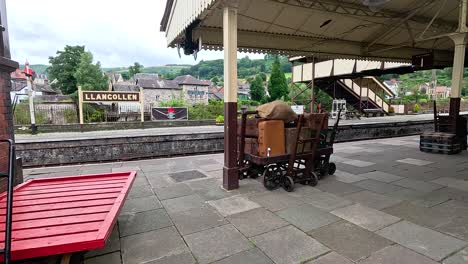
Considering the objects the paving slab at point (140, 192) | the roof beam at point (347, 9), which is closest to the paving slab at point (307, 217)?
the paving slab at point (140, 192)

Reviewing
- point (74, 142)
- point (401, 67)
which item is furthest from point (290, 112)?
point (401, 67)

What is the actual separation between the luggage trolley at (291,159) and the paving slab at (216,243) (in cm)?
166

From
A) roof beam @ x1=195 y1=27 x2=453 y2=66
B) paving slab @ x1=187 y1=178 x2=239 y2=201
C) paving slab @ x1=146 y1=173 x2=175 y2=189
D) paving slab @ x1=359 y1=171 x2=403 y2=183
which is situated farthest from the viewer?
roof beam @ x1=195 y1=27 x2=453 y2=66

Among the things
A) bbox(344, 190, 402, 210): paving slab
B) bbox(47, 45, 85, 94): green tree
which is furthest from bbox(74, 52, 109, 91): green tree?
bbox(344, 190, 402, 210): paving slab

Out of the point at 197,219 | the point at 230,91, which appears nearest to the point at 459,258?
the point at 197,219

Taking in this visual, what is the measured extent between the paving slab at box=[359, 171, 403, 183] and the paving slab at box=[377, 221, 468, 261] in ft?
6.95

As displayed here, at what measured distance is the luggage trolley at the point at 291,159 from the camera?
15.1 feet

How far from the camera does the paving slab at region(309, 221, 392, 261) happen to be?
266 cm

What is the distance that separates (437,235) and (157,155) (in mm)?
6692

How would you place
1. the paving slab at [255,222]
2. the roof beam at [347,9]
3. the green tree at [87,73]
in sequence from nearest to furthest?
the paving slab at [255,222]
the roof beam at [347,9]
the green tree at [87,73]

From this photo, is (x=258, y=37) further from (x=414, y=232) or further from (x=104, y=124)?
(x=104, y=124)

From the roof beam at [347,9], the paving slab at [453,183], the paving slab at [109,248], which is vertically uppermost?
the roof beam at [347,9]

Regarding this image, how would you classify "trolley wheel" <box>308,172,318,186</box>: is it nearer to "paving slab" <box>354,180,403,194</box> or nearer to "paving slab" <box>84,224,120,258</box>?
"paving slab" <box>354,180,403,194</box>

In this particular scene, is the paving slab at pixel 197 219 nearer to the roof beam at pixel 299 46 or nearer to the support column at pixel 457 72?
the roof beam at pixel 299 46
